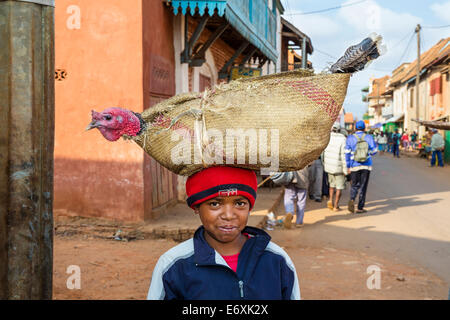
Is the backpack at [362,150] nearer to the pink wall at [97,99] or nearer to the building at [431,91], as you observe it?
the pink wall at [97,99]

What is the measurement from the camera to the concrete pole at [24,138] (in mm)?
2326

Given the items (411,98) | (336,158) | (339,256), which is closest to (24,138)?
(339,256)

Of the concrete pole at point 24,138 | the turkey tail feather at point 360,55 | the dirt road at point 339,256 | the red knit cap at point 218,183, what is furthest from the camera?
the dirt road at point 339,256

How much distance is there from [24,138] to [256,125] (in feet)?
4.24

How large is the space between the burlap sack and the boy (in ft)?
0.33

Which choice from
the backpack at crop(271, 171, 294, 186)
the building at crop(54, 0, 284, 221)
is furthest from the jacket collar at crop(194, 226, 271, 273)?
the building at crop(54, 0, 284, 221)

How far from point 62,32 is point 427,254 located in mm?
6790

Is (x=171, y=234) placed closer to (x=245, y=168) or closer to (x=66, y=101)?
(x=66, y=101)

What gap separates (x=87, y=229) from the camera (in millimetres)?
7715

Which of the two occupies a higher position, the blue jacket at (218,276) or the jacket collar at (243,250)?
the jacket collar at (243,250)

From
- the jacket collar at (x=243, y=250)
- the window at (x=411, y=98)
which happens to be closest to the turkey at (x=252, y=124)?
the jacket collar at (x=243, y=250)

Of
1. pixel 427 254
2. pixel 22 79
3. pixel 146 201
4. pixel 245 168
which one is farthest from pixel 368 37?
pixel 146 201

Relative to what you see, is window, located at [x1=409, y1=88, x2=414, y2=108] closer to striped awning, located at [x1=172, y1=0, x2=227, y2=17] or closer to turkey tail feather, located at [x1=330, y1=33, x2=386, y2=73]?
striped awning, located at [x1=172, y1=0, x2=227, y2=17]

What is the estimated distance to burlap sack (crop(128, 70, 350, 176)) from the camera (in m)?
1.79
